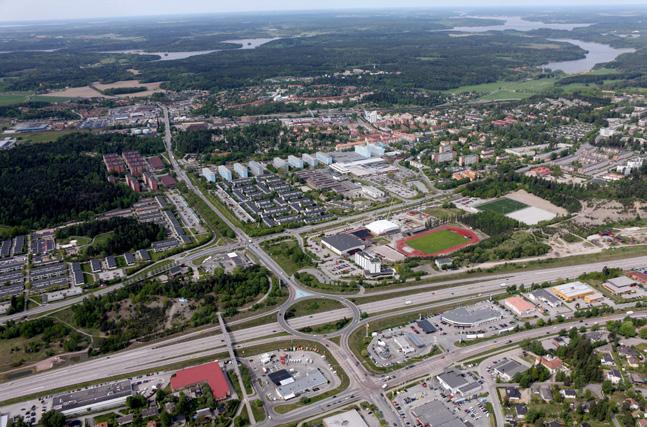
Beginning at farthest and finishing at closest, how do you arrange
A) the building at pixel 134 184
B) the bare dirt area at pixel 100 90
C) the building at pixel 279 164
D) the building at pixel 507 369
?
the bare dirt area at pixel 100 90, the building at pixel 279 164, the building at pixel 134 184, the building at pixel 507 369

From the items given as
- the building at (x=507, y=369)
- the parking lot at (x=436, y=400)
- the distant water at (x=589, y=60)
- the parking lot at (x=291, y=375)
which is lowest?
the parking lot at (x=436, y=400)

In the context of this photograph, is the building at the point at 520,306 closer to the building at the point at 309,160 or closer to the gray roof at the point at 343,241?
the gray roof at the point at 343,241

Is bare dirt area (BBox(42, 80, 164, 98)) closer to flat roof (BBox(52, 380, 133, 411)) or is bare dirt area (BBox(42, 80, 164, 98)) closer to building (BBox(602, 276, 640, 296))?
flat roof (BBox(52, 380, 133, 411))

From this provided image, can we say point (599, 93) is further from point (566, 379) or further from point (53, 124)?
point (53, 124)

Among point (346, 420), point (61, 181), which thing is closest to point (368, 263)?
point (346, 420)

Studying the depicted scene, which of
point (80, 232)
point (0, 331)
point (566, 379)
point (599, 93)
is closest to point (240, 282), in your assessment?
point (0, 331)

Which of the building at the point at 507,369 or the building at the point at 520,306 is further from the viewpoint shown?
the building at the point at 520,306

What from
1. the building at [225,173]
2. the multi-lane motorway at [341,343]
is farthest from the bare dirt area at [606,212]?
the building at [225,173]

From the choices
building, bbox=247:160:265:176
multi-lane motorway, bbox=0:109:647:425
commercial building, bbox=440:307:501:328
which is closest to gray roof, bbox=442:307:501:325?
commercial building, bbox=440:307:501:328
